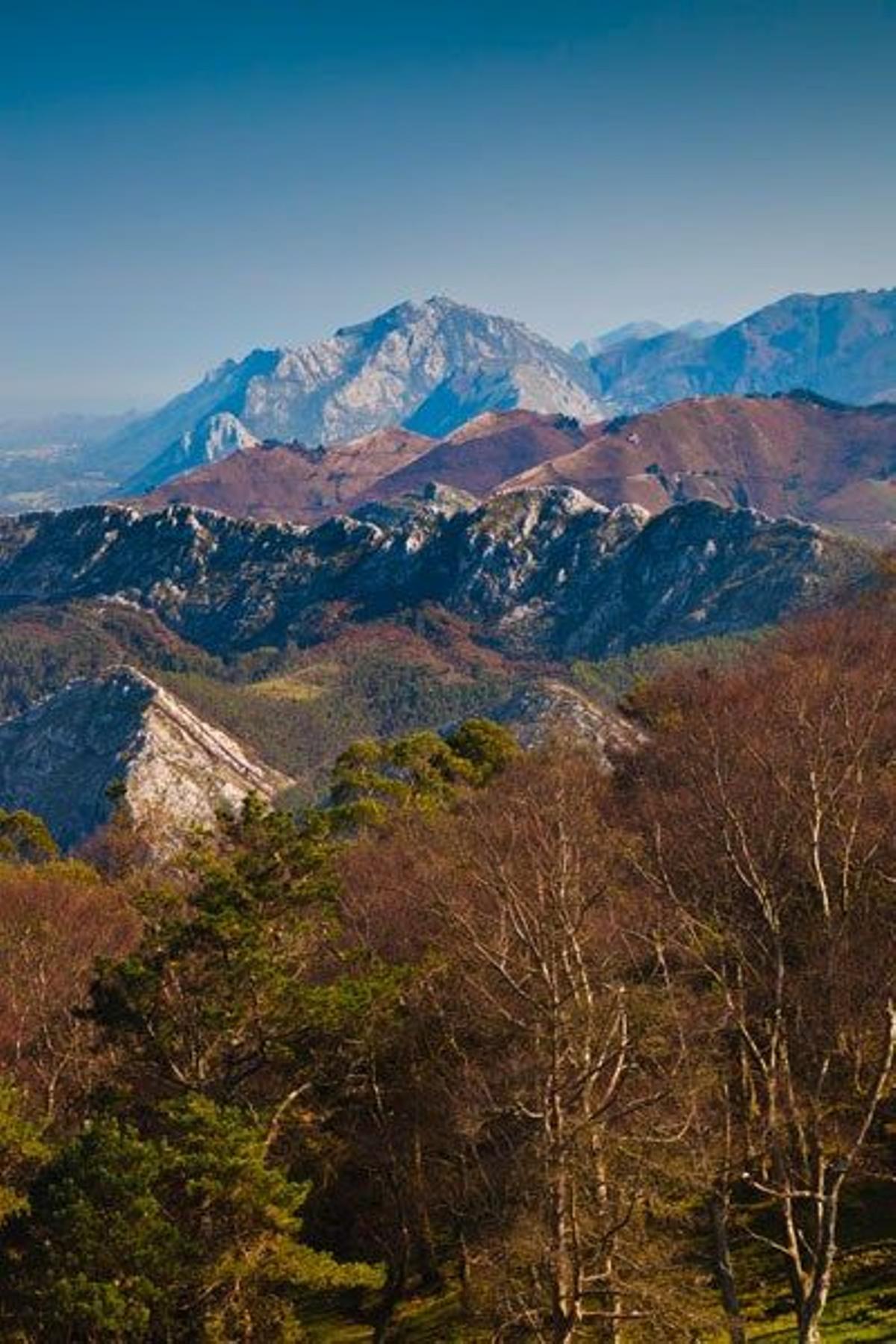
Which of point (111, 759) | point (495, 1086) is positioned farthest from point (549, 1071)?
point (111, 759)

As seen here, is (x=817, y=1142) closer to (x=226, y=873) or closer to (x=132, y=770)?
(x=226, y=873)

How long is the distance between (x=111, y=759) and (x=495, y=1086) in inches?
5989

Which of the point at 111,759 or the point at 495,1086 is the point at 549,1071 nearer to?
the point at 495,1086

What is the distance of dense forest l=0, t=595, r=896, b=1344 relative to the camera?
70.9ft

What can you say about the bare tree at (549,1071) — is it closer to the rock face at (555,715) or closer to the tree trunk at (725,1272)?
the tree trunk at (725,1272)

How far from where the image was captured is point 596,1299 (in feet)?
92.0

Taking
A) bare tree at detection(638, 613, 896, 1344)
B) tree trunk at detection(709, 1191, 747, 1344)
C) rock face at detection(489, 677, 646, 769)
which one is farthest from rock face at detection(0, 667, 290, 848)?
tree trunk at detection(709, 1191, 747, 1344)

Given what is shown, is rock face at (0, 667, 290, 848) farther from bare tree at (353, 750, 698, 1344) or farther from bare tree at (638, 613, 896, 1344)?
bare tree at (353, 750, 698, 1344)

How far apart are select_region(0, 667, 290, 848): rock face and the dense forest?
11399cm

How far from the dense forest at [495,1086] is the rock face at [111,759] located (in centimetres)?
11399

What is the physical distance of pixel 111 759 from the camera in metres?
171

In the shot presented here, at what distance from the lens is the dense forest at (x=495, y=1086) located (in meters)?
21.6

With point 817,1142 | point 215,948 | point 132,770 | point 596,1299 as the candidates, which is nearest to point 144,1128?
point 215,948

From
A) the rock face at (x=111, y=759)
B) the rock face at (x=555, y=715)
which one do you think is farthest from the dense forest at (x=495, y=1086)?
the rock face at (x=111, y=759)
